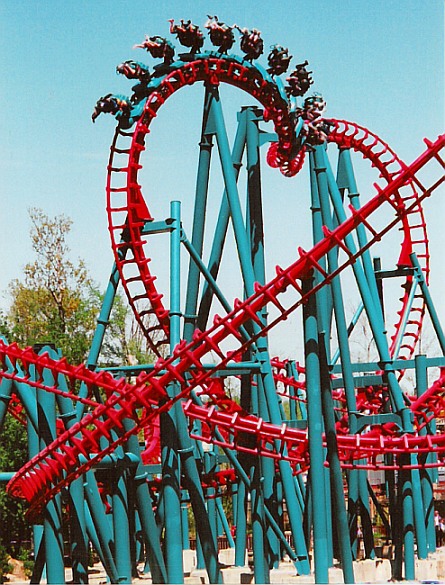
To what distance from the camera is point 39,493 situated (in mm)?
8875

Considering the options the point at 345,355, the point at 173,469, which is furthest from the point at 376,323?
the point at 173,469

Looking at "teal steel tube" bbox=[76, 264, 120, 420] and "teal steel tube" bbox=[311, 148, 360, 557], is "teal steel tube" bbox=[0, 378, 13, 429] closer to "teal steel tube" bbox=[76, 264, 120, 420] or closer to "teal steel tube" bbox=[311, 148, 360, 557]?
"teal steel tube" bbox=[76, 264, 120, 420]

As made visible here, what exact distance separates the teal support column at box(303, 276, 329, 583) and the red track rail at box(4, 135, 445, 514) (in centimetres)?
42

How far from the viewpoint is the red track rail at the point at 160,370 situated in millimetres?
8070

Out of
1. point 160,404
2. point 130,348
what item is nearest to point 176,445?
point 160,404

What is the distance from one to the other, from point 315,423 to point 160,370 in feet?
4.50

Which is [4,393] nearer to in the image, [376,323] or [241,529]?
[241,529]

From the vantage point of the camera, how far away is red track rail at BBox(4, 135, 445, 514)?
8.07 m

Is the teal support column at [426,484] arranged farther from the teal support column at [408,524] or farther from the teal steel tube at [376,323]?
the teal support column at [408,524]

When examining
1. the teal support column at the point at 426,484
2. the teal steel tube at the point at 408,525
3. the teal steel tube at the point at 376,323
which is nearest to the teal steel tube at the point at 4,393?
the teal steel tube at the point at 376,323

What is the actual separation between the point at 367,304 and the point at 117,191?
3292mm

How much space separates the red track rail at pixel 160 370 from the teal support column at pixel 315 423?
1.39ft

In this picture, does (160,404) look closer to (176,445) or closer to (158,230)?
(176,445)

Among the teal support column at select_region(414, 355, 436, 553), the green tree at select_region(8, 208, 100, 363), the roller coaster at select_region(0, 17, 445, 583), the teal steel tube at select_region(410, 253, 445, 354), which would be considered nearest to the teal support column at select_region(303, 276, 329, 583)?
the roller coaster at select_region(0, 17, 445, 583)
